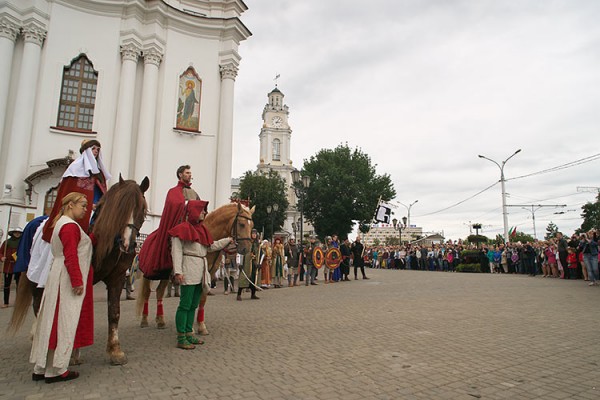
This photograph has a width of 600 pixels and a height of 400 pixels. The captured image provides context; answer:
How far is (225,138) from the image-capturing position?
2442 cm

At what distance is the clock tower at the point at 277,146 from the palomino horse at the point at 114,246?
77051mm

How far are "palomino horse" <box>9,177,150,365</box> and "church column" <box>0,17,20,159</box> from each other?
1915cm

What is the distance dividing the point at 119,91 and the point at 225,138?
678 cm

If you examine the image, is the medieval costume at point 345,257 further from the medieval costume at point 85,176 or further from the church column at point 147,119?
the medieval costume at point 85,176

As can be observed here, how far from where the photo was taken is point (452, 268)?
2788cm

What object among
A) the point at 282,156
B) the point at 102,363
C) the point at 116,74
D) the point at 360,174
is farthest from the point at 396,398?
the point at 282,156

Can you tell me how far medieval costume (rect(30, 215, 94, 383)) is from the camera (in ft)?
13.0

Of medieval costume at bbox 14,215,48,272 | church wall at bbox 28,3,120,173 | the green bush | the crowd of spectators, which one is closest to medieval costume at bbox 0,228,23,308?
medieval costume at bbox 14,215,48,272

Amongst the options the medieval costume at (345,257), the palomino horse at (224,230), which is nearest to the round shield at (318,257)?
the medieval costume at (345,257)

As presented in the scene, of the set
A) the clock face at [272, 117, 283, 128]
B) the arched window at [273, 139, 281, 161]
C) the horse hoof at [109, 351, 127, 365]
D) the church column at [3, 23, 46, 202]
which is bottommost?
the horse hoof at [109, 351, 127, 365]

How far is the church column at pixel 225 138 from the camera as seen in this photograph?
79.1ft

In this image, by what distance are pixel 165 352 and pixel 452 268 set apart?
2651 cm

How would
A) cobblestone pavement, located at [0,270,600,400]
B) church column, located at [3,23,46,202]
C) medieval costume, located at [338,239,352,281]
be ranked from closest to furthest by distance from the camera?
cobblestone pavement, located at [0,270,600,400] → church column, located at [3,23,46,202] → medieval costume, located at [338,239,352,281]

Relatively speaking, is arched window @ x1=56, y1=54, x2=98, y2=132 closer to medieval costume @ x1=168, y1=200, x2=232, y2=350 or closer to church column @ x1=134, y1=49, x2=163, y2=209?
church column @ x1=134, y1=49, x2=163, y2=209
